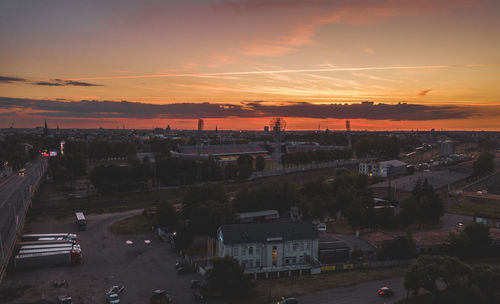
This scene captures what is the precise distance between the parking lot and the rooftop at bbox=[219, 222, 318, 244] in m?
3.44

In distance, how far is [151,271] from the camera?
23.1 m

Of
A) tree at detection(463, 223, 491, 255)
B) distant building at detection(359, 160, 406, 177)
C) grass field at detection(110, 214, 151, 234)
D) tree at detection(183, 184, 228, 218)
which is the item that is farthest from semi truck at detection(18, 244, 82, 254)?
distant building at detection(359, 160, 406, 177)

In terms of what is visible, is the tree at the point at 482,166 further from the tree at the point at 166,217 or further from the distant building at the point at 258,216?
the tree at the point at 166,217

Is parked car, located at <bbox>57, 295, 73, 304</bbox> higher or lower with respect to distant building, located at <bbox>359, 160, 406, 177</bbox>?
lower

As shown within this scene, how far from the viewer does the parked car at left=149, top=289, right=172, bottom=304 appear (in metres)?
18.4

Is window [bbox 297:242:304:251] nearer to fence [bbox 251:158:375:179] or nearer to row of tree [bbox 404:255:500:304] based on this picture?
row of tree [bbox 404:255:500:304]

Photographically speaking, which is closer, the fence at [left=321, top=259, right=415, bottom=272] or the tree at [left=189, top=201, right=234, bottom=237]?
the fence at [left=321, top=259, right=415, bottom=272]

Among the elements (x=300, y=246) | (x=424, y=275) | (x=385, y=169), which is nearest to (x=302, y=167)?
(x=385, y=169)

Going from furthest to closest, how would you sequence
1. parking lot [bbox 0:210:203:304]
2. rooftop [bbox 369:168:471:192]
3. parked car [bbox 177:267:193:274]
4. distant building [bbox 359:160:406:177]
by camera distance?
1. distant building [bbox 359:160:406:177]
2. rooftop [bbox 369:168:471:192]
3. parked car [bbox 177:267:193:274]
4. parking lot [bbox 0:210:203:304]

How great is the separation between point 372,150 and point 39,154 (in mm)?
100815

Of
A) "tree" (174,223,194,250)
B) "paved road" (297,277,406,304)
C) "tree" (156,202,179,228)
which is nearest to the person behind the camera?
"paved road" (297,277,406,304)

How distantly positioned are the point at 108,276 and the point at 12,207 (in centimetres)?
1954

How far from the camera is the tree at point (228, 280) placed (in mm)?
19094

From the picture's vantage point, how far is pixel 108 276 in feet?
73.2
